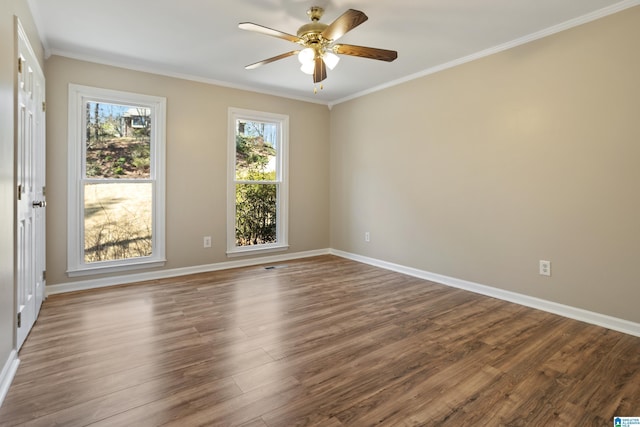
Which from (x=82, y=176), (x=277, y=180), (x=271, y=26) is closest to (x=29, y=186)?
(x=82, y=176)

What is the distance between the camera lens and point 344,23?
2.27 m

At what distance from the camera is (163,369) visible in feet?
6.61

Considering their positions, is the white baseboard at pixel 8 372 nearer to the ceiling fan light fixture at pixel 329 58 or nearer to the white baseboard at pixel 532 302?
the ceiling fan light fixture at pixel 329 58

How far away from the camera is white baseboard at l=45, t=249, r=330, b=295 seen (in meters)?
3.54

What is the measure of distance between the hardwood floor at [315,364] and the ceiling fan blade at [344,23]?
215 centimetres

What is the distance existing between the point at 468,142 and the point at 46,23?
403 cm

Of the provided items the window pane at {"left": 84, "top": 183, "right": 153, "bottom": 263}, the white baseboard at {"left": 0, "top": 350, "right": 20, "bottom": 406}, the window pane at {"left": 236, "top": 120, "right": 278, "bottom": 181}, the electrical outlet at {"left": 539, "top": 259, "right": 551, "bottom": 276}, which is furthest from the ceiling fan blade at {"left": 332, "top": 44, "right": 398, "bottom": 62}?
the white baseboard at {"left": 0, "top": 350, "right": 20, "bottom": 406}

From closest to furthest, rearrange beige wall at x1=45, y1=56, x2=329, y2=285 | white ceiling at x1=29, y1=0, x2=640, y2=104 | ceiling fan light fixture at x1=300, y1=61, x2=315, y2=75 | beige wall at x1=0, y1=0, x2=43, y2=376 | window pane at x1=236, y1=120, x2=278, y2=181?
beige wall at x1=0, y1=0, x2=43, y2=376 → white ceiling at x1=29, y1=0, x2=640, y2=104 → ceiling fan light fixture at x1=300, y1=61, x2=315, y2=75 → beige wall at x1=45, y1=56, x2=329, y2=285 → window pane at x1=236, y1=120, x2=278, y2=181

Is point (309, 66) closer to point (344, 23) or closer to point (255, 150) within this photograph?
point (344, 23)

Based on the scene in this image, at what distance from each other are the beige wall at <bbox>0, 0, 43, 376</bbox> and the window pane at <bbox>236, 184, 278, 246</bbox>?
110 inches

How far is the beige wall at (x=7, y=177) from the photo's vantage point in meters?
1.79

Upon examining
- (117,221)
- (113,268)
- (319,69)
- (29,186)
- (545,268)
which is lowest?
(113,268)

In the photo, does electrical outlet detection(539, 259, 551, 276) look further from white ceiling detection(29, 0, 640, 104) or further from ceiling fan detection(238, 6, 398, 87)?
ceiling fan detection(238, 6, 398, 87)

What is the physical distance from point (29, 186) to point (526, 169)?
163 inches
